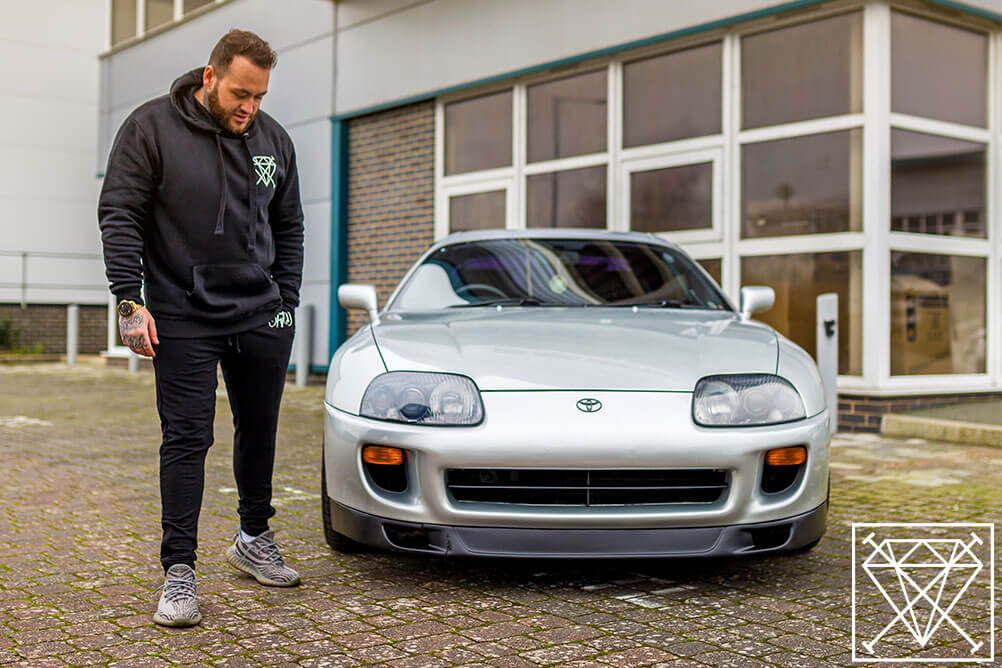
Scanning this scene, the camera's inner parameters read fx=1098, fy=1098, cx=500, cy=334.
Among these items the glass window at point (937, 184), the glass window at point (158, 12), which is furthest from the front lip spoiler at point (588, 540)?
the glass window at point (158, 12)

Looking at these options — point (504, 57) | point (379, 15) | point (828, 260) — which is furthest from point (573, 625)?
point (379, 15)

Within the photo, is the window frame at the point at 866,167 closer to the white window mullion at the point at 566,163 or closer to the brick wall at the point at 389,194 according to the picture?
the white window mullion at the point at 566,163

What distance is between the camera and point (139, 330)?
3229mm

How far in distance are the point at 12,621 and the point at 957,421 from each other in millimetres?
6715

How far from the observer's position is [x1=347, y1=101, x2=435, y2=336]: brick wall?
12.8 metres

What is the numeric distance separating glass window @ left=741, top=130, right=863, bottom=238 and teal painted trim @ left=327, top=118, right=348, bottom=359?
570 centimetres

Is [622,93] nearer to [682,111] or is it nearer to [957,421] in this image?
[682,111]

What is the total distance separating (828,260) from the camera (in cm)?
896

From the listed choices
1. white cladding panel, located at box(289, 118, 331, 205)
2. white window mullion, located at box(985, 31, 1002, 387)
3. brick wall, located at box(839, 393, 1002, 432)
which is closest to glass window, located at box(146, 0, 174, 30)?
white cladding panel, located at box(289, 118, 331, 205)

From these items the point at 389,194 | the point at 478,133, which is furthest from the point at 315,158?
the point at 478,133

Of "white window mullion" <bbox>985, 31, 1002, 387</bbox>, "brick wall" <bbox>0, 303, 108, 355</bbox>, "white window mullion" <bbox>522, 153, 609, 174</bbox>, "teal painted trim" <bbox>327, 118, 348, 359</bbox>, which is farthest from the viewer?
"brick wall" <bbox>0, 303, 108, 355</bbox>

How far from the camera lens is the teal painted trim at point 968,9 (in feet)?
28.9

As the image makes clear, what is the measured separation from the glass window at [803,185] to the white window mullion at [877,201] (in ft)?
0.51

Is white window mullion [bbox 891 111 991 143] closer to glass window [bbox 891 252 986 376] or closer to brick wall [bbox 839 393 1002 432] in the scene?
glass window [bbox 891 252 986 376]
